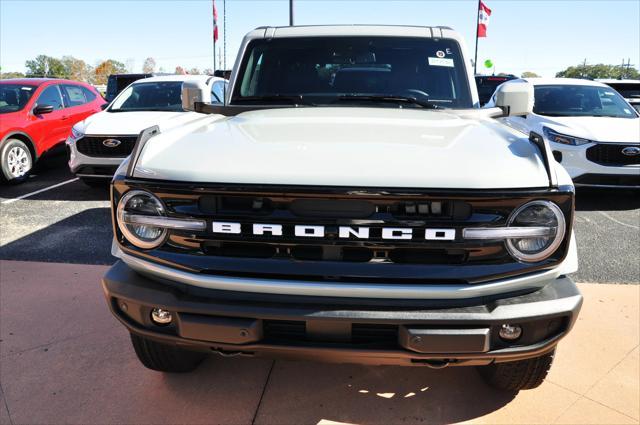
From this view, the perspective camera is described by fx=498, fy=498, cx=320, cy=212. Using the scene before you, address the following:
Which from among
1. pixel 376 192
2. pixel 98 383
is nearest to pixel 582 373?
pixel 376 192

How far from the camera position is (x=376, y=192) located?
5.99 ft

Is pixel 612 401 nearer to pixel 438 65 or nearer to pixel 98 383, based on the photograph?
pixel 438 65

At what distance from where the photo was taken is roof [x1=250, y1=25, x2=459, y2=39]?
350 centimetres

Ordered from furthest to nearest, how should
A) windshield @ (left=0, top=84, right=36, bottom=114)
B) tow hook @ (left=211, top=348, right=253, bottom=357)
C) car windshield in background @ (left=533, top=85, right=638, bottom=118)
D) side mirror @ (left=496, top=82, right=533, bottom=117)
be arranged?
windshield @ (left=0, top=84, right=36, bottom=114) < car windshield in background @ (left=533, top=85, right=638, bottom=118) < side mirror @ (left=496, top=82, right=533, bottom=117) < tow hook @ (left=211, top=348, right=253, bottom=357)

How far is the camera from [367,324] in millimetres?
1860

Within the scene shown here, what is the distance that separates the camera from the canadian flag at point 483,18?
23.8m

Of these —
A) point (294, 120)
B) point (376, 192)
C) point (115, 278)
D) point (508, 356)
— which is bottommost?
point (508, 356)

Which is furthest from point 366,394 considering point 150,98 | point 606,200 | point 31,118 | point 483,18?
point 483,18

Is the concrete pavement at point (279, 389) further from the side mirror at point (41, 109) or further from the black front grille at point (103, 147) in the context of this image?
the side mirror at point (41, 109)

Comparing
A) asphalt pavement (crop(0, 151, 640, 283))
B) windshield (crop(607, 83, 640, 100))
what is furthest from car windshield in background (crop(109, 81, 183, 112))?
windshield (crop(607, 83, 640, 100))

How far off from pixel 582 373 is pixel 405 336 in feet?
5.33

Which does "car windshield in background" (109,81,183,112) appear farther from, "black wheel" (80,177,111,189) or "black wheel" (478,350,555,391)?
"black wheel" (478,350,555,391)

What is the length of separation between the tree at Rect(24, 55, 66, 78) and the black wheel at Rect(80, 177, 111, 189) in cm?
7143

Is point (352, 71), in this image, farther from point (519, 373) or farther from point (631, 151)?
point (631, 151)
